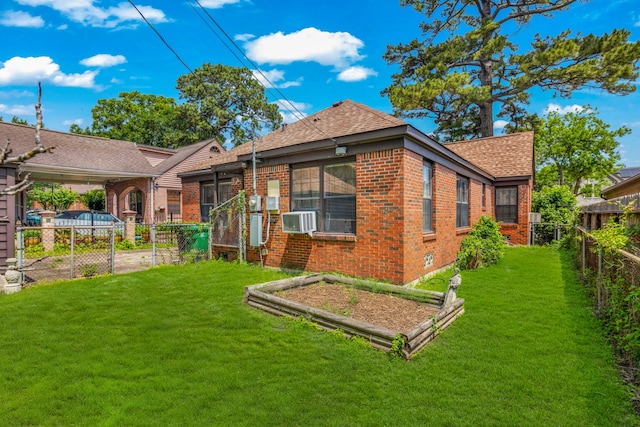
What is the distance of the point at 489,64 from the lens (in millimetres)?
22234

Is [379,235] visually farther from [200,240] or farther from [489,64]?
[489,64]

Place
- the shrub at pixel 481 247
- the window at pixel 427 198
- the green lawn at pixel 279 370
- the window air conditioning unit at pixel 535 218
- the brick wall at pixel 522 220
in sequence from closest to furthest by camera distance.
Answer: the green lawn at pixel 279 370, the window at pixel 427 198, the shrub at pixel 481 247, the window air conditioning unit at pixel 535 218, the brick wall at pixel 522 220

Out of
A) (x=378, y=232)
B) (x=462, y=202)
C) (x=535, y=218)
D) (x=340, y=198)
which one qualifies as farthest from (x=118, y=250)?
(x=535, y=218)

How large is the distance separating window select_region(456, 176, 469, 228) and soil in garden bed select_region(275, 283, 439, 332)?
19.0ft

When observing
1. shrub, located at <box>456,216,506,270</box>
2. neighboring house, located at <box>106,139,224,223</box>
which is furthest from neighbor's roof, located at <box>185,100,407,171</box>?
neighboring house, located at <box>106,139,224,223</box>

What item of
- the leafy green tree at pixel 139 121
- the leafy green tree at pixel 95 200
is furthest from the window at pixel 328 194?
the leafy green tree at pixel 139 121

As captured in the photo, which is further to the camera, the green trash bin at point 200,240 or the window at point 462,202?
the window at point 462,202

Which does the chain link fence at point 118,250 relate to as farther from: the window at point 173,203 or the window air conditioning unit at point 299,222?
the window at point 173,203

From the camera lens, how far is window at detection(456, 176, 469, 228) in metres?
10.2

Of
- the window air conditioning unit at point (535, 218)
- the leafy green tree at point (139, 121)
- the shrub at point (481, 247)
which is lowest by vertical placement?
the shrub at point (481, 247)

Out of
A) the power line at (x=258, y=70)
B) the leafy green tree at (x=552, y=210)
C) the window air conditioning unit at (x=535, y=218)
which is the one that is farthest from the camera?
the leafy green tree at (x=552, y=210)

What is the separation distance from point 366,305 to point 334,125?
4.44 m

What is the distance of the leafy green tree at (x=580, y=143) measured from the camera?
2425cm

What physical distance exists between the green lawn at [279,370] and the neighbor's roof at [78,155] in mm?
10419
